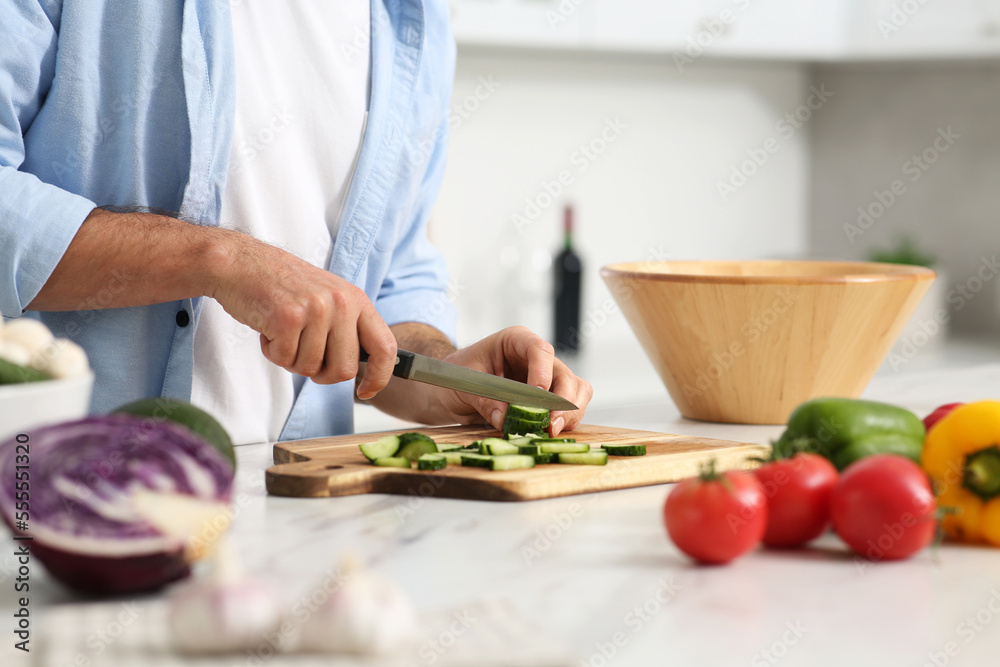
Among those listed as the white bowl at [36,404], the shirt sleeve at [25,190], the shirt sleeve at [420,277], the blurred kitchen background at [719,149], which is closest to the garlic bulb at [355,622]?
the white bowl at [36,404]

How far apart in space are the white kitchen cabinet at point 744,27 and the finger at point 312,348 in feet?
5.26

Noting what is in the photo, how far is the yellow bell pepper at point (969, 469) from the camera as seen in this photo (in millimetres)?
738

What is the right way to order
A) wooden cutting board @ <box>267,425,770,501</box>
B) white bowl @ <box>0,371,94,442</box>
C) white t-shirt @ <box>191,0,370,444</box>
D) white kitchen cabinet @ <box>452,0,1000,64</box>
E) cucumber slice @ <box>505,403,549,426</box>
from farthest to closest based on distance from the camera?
white kitchen cabinet @ <box>452,0,1000,64</box>
white t-shirt @ <box>191,0,370,444</box>
cucumber slice @ <box>505,403,549,426</box>
wooden cutting board @ <box>267,425,770,501</box>
white bowl @ <box>0,371,94,442</box>

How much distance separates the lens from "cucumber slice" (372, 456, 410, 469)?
3.10 feet

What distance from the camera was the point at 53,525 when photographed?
569mm

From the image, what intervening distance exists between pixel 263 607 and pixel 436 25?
1.15 meters

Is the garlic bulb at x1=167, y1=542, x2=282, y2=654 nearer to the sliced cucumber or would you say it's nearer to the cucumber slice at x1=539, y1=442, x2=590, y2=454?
the cucumber slice at x1=539, y1=442, x2=590, y2=454

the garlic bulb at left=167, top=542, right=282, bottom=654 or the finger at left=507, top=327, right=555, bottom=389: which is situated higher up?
the finger at left=507, top=327, right=555, bottom=389

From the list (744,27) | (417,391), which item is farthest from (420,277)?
(744,27)

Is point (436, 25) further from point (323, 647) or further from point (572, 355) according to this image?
point (572, 355)

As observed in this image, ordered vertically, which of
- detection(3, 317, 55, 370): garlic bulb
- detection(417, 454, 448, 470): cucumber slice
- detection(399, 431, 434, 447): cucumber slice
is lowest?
detection(417, 454, 448, 470): cucumber slice

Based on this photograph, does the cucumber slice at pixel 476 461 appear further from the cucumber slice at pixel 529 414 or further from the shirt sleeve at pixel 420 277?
the shirt sleeve at pixel 420 277

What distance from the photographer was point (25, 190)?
104 centimetres

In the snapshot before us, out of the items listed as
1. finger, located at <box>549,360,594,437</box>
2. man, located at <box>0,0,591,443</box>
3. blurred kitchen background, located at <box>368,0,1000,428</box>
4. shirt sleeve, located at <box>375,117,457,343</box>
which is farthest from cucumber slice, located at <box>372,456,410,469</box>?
blurred kitchen background, located at <box>368,0,1000,428</box>
